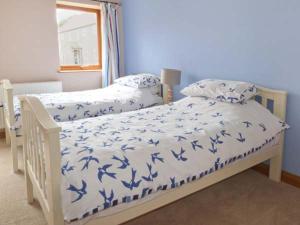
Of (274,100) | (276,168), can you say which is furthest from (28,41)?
(276,168)

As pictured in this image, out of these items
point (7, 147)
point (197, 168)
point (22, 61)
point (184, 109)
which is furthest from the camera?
point (22, 61)

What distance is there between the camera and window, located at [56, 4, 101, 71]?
437cm

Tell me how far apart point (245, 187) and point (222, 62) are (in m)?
1.32

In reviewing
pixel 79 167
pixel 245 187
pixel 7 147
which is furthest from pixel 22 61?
pixel 245 187

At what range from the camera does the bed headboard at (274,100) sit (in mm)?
2416

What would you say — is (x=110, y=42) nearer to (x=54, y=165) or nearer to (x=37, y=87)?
(x=37, y=87)

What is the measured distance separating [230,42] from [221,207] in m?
1.66

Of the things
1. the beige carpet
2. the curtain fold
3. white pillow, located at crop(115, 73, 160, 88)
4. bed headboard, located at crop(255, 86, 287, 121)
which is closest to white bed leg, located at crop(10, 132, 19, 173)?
the beige carpet

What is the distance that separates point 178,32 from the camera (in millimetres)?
3477

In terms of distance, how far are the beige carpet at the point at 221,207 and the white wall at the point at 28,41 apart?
1817 millimetres

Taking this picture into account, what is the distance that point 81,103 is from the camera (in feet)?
10.3

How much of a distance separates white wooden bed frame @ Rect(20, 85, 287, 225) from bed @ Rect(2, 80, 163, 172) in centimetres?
74

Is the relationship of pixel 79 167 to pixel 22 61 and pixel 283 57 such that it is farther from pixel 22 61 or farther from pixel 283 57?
pixel 22 61

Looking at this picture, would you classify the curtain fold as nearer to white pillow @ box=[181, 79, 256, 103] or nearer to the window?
the window
